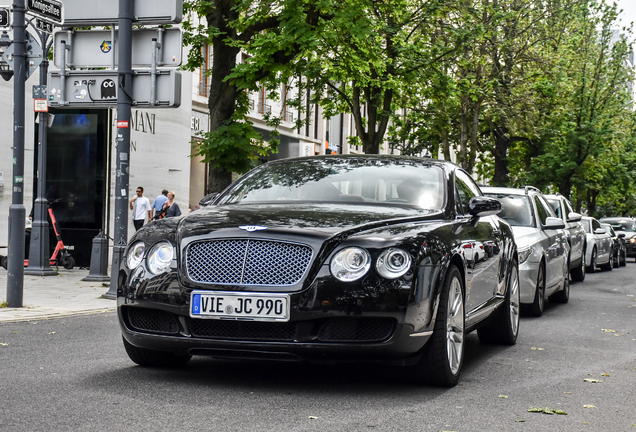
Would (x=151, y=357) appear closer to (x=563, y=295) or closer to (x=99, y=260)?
(x=563, y=295)

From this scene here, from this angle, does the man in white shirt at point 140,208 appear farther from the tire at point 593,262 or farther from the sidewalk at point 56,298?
the tire at point 593,262

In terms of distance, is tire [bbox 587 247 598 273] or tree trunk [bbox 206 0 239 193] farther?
tire [bbox 587 247 598 273]

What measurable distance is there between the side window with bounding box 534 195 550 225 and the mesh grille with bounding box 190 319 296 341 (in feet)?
25.7

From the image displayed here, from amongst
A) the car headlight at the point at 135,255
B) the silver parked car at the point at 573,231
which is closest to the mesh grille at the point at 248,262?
the car headlight at the point at 135,255

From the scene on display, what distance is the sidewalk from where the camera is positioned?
9.98 metres

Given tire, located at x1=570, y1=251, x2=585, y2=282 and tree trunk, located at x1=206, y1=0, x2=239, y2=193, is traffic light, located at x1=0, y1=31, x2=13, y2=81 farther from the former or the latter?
tire, located at x1=570, y1=251, x2=585, y2=282

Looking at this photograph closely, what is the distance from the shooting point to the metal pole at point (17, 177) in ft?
33.1

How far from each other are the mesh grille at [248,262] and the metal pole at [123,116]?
6644mm

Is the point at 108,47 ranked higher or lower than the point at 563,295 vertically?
higher

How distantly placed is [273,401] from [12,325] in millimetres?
4535

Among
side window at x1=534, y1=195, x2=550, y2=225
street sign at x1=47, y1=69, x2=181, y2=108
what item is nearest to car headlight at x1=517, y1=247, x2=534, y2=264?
side window at x1=534, y1=195, x2=550, y2=225

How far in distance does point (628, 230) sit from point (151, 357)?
32.5 meters

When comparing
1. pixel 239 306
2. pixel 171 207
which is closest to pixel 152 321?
pixel 239 306

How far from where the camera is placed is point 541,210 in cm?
1301
